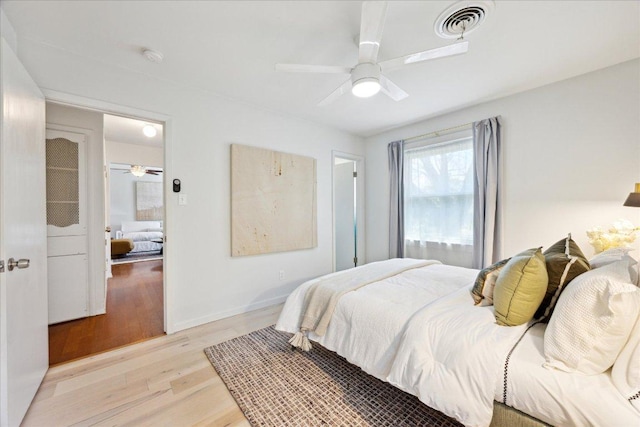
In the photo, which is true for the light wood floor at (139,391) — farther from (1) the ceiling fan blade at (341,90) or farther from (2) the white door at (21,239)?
(1) the ceiling fan blade at (341,90)

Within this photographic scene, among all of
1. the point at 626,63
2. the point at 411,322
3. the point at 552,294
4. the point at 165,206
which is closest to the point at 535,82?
the point at 626,63

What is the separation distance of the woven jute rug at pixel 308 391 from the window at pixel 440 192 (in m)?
2.24

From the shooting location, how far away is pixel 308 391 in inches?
66.0

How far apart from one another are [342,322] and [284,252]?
1.80 m

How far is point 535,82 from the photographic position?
2543mm

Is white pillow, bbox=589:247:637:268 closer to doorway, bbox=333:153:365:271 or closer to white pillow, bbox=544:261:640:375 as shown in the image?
white pillow, bbox=544:261:640:375

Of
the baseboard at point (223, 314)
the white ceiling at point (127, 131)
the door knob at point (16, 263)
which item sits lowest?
the baseboard at point (223, 314)

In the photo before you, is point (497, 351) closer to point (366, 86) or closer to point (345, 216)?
point (366, 86)

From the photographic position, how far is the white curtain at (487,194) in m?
2.89

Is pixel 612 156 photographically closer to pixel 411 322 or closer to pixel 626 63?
pixel 626 63

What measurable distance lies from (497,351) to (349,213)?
11.6 feet

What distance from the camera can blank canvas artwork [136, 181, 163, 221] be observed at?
783 cm

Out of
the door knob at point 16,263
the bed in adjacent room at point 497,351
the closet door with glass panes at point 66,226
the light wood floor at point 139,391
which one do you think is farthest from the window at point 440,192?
the closet door with glass panes at point 66,226

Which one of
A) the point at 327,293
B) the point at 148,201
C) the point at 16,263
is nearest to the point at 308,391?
the point at 327,293
